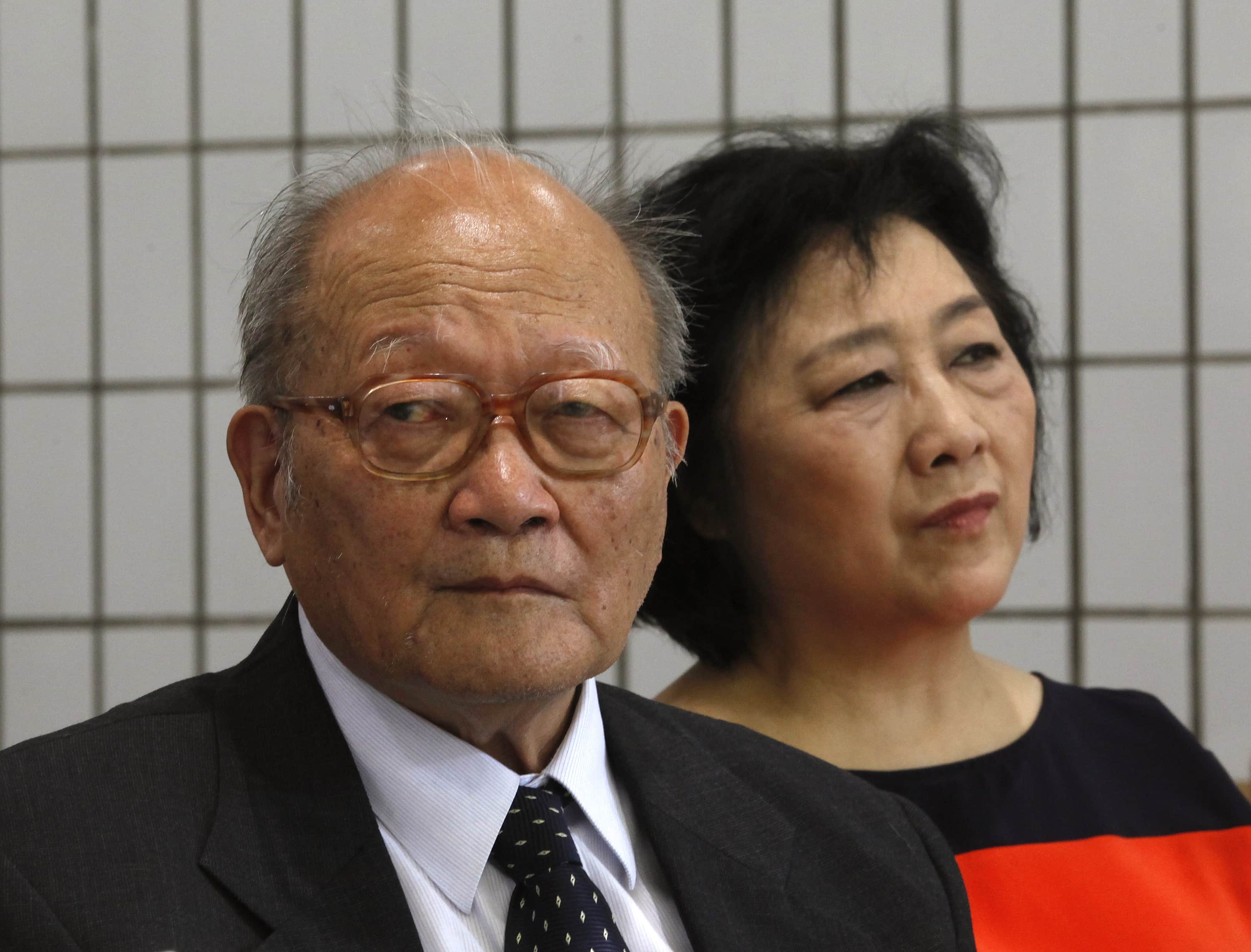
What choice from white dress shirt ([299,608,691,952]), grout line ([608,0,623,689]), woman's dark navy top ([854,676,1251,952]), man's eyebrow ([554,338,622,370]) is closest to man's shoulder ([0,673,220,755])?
white dress shirt ([299,608,691,952])

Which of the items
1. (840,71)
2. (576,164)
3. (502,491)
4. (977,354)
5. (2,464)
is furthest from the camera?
(2,464)

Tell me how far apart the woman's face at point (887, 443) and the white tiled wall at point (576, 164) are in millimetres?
818

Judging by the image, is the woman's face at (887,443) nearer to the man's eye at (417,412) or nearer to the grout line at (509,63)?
the man's eye at (417,412)

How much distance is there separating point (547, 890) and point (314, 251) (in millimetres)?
613

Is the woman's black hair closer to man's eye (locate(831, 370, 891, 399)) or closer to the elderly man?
man's eye (locate(831, 370, 891, 399))

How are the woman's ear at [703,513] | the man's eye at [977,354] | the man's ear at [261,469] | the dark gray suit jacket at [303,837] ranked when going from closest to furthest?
the dark gray suit jacket at [303,837], the man's ear at [261,469], the man's eye at [977,354], the woman's ear at [703,513]

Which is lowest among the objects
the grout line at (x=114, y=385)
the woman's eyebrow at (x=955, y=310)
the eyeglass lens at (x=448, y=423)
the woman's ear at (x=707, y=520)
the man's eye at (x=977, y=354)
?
the woman's ear at (x=707, y=520)

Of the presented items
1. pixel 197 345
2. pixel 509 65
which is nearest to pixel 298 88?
pixel 509 65

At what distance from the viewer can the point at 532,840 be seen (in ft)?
3.84

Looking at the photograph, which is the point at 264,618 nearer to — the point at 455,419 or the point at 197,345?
the point at 197,345

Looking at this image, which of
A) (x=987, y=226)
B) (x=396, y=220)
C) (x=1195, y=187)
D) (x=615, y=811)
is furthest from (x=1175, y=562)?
(x=396, y=220)

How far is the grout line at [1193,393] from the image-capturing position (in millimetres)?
2545

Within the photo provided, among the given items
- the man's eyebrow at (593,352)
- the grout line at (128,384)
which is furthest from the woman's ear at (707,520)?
the grout line at (128,384)

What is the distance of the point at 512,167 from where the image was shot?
1281mm
